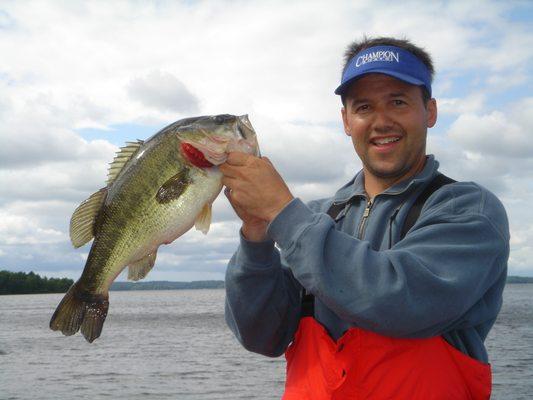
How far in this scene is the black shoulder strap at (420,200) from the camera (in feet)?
11.8

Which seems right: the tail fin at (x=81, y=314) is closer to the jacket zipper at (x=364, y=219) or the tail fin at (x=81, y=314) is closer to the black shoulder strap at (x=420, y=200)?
the jacket zipper at (x=364, y=219)

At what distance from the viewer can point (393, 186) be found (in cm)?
389

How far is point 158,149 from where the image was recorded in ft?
12.0

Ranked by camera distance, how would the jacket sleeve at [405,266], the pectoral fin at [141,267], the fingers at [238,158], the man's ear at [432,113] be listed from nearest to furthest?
1. the jacket sleeve at [405,266]
2. the fingers at [238,158]
3. the pectoral fin at [141,267]
4. the man's ear at [432,113]

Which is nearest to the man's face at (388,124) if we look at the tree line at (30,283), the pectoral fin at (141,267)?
the pectoral fin at (141,267)

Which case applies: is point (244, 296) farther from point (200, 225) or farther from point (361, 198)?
point (361, 198)

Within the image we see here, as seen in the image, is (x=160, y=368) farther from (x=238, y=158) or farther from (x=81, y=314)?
(x=238, y=158)

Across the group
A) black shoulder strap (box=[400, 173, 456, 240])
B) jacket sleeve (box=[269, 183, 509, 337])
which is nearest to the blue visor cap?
black shoulder strap (box=[400, 173, 456, 240])

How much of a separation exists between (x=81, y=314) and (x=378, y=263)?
1793 millimetres

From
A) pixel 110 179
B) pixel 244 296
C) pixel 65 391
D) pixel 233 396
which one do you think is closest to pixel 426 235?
pixel 244 296

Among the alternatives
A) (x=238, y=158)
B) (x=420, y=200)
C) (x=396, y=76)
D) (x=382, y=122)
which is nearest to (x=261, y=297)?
(x=238, y=158)

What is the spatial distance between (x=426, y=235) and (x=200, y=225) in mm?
1357

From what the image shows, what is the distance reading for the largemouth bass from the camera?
3566 mm

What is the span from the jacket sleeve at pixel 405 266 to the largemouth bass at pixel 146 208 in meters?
0.67
